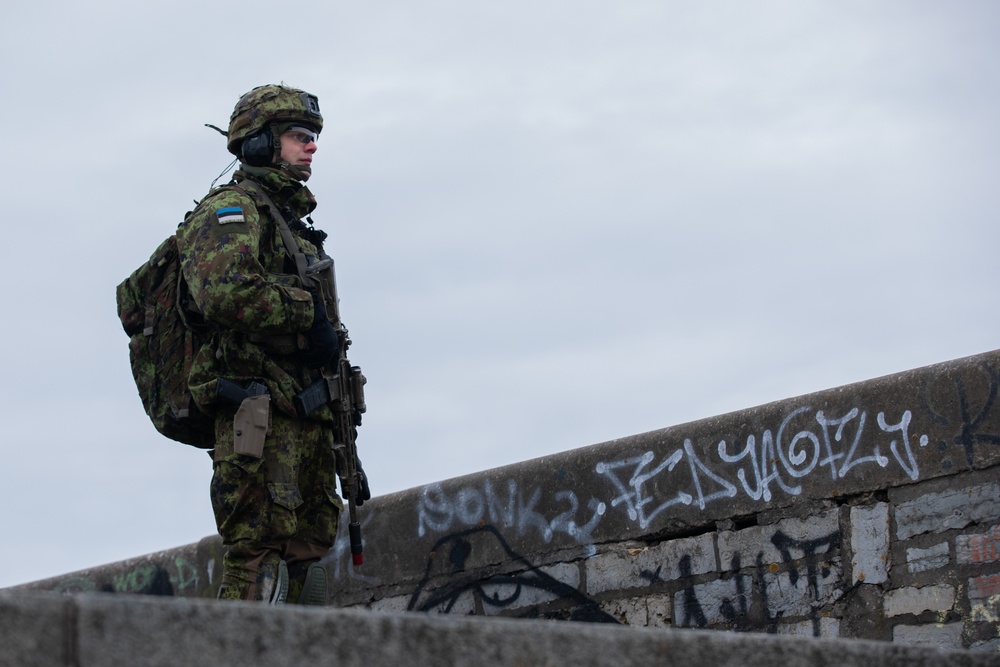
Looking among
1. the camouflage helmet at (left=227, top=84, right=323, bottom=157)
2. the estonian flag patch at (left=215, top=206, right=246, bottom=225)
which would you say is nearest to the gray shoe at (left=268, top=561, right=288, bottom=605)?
the estonian flag patch at (left=215, top=206, right=246, bottom=225)

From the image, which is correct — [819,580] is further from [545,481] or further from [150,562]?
[150,562]

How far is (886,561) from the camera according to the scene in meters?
4.92

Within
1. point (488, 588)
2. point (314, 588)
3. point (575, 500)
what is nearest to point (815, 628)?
point (575, 500)

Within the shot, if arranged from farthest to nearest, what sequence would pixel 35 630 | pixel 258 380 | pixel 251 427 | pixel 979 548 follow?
pixel 979 548 < pixel 258 380 < pixel 251 427 < pixel 35 630

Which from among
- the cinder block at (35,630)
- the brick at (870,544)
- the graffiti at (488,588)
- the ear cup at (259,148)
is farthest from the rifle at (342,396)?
the cinder block at (35,630)

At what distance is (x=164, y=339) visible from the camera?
4.81 m

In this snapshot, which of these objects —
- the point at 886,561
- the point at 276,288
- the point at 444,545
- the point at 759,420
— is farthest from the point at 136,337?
the point at 886,561

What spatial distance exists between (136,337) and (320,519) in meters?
0.84

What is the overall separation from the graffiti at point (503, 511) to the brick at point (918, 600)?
119 centimetres

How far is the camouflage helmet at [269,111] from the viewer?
193 inches

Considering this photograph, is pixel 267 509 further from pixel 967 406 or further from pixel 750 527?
pixel 967 406

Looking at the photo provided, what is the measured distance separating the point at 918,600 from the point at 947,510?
0.30 metres

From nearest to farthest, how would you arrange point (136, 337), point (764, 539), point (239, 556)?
point (239, 556)
point (136, 337)
point (764, 539)

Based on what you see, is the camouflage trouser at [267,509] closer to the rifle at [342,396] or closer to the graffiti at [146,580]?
the rifle at [342,396]
